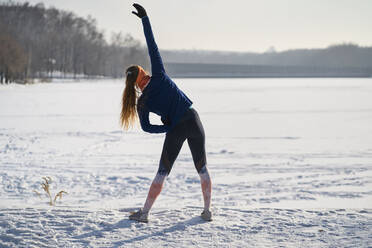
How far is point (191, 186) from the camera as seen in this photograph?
5.54 meters

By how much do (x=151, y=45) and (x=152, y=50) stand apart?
46mm

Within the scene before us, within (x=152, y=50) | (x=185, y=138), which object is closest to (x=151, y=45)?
(x=152, y=50)

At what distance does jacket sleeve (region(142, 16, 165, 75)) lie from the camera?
10.1ft

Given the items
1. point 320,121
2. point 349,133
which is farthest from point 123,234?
point 320,121

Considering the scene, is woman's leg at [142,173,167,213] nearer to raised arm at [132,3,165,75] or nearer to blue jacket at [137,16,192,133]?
blue jacket at [137,16,192,133]

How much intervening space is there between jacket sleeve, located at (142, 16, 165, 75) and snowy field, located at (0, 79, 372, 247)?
1369mm

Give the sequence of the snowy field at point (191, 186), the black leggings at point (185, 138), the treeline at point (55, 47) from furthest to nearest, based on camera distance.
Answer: the treeline at point (55, 47) → the black leggings at point (185, 138) → the snowy field at point (191, 186)

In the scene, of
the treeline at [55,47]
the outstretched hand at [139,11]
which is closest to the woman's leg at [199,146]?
the outstretched hand at [139,11]

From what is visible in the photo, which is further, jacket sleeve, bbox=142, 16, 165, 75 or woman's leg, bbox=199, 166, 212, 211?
woman's leg, bbox=199, 166, 212, 211

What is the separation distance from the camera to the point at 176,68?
10925 cm

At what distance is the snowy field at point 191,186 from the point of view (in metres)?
3.05

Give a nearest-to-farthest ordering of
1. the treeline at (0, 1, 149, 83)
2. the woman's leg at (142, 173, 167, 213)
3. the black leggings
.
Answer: the black leggings
the woman's leg at (142, 173, 167, 213)
the treeline at (0, 1, 149, 83)

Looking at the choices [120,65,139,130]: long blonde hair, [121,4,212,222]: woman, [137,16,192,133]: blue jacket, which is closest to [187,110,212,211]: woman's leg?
[121,4,212,222]: woman

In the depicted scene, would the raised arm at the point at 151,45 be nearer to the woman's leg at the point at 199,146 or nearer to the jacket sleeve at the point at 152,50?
the jacket sleeve at the point at 152,50
